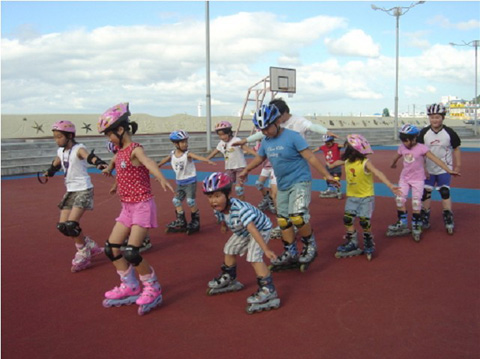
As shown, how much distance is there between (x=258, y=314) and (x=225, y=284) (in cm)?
65

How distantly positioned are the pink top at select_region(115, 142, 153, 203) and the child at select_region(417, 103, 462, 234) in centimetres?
437

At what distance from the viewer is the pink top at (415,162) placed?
627 cm

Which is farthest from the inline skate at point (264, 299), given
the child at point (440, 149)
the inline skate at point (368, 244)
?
the child at point (440, 149)

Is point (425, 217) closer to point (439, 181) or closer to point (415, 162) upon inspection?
point (439, 181)

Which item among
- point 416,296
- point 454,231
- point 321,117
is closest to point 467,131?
point 321,117

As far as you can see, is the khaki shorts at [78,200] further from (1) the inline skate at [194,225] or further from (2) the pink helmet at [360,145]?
(2) the pink helmet at [360,145]

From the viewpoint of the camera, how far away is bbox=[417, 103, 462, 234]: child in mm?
6539

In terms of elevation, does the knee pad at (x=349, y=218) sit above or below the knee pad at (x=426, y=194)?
below

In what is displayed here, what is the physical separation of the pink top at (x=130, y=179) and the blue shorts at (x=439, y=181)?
4373mm

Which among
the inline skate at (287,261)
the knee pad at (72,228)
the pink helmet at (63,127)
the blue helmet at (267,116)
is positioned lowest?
the inline skate at (287,261)

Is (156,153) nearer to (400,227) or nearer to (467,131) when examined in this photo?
(400,227)

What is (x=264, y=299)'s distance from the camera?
412 cm

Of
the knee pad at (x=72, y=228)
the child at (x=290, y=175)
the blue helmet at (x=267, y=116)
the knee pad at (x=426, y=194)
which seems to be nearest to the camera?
the blue helmet at (x=267, y=116)

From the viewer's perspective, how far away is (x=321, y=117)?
160ft
